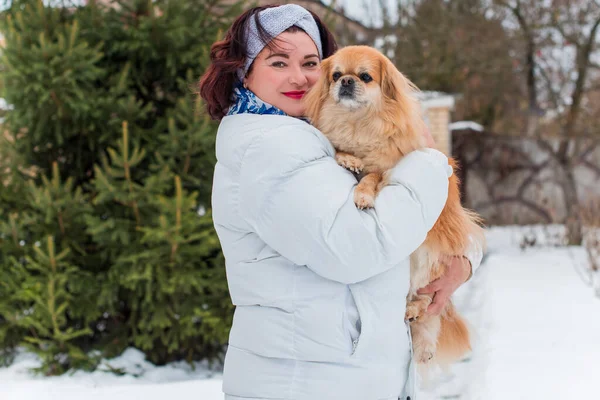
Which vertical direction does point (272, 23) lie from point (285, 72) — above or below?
above

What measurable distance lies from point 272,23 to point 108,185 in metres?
2.38

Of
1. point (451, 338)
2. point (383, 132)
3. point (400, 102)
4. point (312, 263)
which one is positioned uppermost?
point (400, 102)

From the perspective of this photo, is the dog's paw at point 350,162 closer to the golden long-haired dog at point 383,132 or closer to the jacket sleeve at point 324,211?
the golden long-haired dog at point 383,132

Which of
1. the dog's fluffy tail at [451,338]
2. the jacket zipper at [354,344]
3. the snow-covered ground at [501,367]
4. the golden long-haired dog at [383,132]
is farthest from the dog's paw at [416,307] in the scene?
the snow-covered ground at [501,367]

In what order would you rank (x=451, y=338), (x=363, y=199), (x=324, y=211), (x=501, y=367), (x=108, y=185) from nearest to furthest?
(x=324, y=211), (x=363, y=199), (x=451, y=338), (x=108, y=185), (x=501, y=367)

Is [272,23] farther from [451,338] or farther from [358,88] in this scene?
[451,338]

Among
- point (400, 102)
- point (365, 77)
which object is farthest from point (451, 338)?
point (365, 77)

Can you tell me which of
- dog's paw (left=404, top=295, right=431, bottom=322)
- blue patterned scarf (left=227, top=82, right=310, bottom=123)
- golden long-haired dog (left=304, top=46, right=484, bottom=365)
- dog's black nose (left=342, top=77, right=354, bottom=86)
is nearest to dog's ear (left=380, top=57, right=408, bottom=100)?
golden long-haired dog (left=304, top=46, right=484, bottom=365)

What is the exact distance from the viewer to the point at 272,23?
6.13ft

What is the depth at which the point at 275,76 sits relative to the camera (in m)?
1.88

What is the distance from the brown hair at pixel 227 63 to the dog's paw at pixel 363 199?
57cm

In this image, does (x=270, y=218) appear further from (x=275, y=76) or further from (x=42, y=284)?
(x=42, y=284)

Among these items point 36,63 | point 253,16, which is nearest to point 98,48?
point 36,63

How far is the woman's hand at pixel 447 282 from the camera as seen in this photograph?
1.98m
